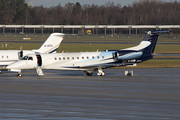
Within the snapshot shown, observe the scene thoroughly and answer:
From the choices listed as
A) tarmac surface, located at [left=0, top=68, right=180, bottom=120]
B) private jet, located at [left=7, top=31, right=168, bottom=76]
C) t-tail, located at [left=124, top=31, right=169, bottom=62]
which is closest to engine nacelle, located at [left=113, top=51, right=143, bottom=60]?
private jet, located at [left=7, top=31, right=168, bottom=76]

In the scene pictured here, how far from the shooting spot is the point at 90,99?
24.0m

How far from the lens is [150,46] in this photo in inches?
1642

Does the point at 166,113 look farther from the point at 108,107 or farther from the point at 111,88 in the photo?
the point at 111,88

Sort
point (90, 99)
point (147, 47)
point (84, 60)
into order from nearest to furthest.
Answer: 1. point (90, 99)
2. point (84, 60)
3. point (147, 47)

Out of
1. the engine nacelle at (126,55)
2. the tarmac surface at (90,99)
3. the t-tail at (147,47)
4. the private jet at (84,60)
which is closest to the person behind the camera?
the tarmac surface at (90,99)

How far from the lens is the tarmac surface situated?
18438 mm

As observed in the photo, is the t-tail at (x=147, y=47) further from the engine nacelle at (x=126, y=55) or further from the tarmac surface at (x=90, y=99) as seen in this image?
the tarmac surface at (x=90, y=99)

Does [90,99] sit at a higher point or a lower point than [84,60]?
lower

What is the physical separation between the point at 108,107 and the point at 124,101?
2.63 meters

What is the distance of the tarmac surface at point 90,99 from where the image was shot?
18.4m

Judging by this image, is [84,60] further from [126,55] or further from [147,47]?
[147,47]

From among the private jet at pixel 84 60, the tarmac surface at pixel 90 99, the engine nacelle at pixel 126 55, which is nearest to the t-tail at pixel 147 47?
the private jet at pixel 84 60

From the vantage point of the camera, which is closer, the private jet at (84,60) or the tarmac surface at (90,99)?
the tarmac surface at (90,99)

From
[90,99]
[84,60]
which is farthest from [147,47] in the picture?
[90,99]
